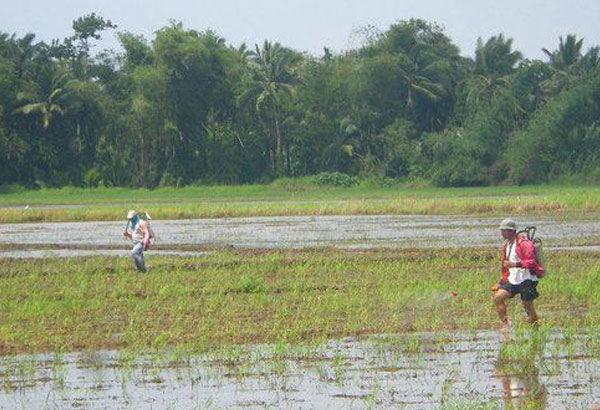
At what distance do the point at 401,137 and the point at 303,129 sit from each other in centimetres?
513

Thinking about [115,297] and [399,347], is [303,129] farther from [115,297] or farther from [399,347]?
[399,347]

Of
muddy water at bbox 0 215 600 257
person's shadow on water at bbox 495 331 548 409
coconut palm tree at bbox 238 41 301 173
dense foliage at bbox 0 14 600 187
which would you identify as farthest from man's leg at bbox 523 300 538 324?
coconut palm tree at bbox 238 41 301 173

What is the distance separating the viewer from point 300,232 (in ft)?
102

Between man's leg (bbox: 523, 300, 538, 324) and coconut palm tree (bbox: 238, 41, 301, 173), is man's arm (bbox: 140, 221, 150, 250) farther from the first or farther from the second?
coconut palm tree (bbox: 238, 41, 301, 173)

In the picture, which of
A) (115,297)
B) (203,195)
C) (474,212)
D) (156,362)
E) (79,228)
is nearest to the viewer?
(156,362)

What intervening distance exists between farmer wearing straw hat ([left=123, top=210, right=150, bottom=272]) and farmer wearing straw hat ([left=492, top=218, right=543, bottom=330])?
26.8 feet

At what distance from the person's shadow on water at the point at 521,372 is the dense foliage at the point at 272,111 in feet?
151

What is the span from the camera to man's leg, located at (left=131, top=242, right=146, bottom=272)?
1975 cm

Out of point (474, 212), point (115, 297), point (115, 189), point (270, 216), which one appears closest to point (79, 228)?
point (270, 216)

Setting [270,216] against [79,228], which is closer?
[79,228]

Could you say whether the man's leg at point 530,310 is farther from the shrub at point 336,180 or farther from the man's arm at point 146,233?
the shrub at point 336,180

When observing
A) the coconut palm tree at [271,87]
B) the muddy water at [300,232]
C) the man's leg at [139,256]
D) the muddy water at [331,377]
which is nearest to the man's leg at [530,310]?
the muddy water at [331,377]

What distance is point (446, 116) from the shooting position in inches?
2474

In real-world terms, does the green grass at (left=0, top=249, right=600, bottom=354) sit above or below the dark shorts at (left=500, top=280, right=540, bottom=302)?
below
